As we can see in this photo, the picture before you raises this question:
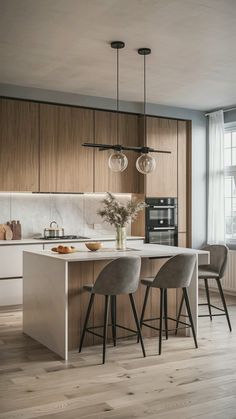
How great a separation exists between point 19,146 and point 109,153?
1.36 meters

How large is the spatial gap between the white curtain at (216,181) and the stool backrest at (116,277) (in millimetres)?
3712

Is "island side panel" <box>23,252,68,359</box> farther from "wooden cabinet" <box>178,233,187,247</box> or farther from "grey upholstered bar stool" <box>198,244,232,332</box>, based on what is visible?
"wooden cabinet" <box>178,233,187,247</box>

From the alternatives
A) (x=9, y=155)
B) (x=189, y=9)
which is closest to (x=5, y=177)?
(x=9, y=155)

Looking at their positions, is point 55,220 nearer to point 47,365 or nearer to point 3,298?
point 3,298

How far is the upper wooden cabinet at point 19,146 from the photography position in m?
6.24

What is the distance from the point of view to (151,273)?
4.91 meters

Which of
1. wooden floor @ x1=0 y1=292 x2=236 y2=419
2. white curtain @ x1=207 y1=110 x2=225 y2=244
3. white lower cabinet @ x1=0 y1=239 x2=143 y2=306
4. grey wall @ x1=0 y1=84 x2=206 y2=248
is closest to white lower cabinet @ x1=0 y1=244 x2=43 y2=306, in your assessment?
white lower cabinet @ x1=0 y1=239 x2=143 y2=306

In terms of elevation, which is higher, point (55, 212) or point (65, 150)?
point (65, 150)

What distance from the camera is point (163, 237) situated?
7.47 metres

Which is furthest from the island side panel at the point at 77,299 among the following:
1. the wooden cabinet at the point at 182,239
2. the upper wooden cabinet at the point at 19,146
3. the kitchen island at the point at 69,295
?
the wooden cabinet at the point at 182,239

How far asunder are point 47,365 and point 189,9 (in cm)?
302

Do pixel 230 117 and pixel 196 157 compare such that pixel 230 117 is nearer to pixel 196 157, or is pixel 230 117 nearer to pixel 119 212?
pixel 196 157

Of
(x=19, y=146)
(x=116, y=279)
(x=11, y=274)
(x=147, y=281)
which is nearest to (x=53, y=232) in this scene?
(x=11, y=274)

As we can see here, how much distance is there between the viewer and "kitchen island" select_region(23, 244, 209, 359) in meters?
4.23
